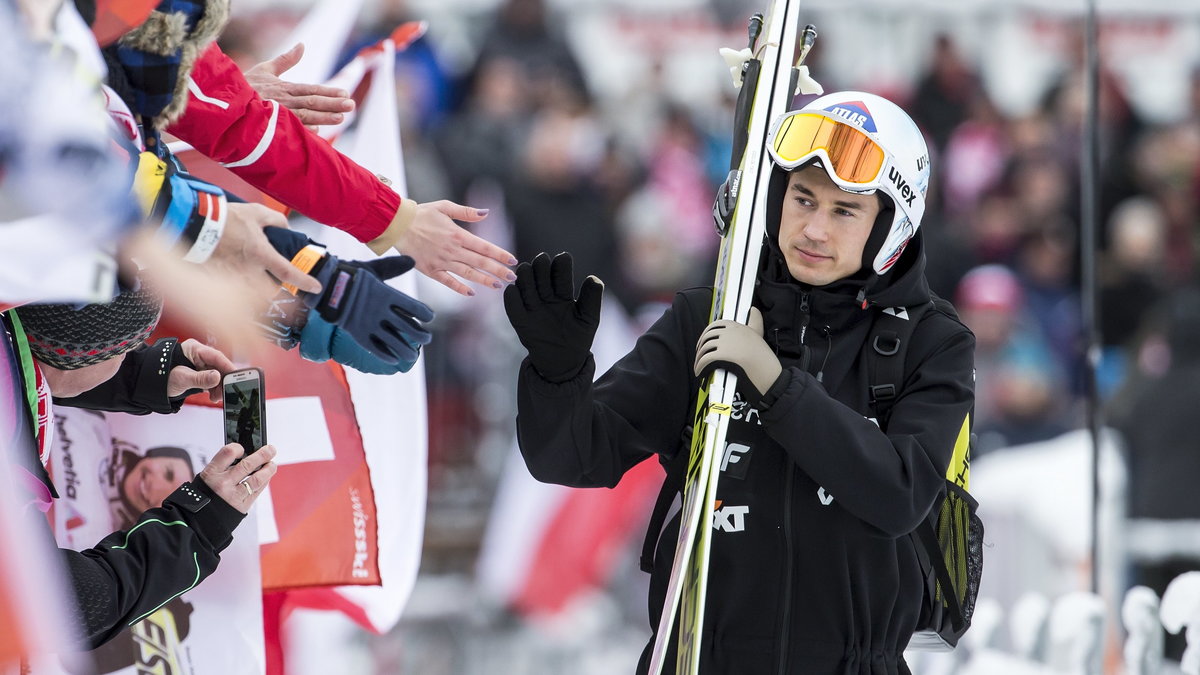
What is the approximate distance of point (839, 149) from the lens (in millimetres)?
2697

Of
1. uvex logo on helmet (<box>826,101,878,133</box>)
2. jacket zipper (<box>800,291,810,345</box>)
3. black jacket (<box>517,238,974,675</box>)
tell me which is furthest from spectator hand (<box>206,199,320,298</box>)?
uvex logo on helmet (<box>826,101,878,133</box>)

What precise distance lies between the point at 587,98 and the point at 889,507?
6.85 meters

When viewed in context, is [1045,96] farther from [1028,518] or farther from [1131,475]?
[1028,518]

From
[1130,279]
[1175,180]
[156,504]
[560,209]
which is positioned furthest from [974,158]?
[156,504]

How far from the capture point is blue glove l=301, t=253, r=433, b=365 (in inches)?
102

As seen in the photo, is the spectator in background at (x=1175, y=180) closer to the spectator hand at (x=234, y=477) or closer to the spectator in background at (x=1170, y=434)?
the spectator in background at (x=1170, y=434)

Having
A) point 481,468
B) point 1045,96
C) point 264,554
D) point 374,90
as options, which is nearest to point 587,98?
point 481,468

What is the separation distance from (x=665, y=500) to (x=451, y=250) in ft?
2.17

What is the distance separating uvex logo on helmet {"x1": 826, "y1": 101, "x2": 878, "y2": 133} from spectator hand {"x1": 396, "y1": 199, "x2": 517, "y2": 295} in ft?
2.22

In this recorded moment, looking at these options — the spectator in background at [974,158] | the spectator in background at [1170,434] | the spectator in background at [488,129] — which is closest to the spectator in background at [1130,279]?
the spectator in background at [974,158]

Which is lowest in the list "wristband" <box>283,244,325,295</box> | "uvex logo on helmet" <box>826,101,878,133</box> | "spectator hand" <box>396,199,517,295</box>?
"wristband" <box>283,244,325,295</box>

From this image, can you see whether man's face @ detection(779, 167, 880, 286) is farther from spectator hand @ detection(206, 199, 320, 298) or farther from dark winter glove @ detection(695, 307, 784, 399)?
spectator hand @ detection(206, 199, 320, 298)

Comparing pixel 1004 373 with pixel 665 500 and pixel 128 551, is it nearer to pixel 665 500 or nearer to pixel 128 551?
pixel 665 500

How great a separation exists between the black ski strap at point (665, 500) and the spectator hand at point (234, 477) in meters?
0.71
